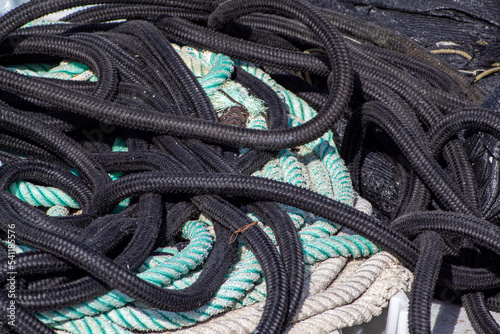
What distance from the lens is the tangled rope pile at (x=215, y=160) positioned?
1.25m

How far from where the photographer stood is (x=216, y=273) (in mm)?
1306

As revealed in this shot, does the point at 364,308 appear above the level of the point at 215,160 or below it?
below

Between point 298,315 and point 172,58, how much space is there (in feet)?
3.04

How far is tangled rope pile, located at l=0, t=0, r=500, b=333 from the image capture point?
125 cm

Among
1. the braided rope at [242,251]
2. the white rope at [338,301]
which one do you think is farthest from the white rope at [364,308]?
the braided rope at [242,251]

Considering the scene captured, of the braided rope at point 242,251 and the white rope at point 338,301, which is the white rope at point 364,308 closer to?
the white rope at point 338,301

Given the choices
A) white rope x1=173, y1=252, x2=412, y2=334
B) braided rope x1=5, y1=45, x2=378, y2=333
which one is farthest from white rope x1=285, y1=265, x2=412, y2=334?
braided rope x1=5, y1=45, x2=378, y2=333

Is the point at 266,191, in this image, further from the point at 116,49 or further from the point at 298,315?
the point at 116,49

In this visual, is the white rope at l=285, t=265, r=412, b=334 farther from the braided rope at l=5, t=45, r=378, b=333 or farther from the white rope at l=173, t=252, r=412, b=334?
the braided rope at l=5, t=45, r=378, b=333

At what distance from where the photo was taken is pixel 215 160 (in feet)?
5.01

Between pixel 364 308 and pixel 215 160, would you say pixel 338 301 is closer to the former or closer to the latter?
pixel 364 308

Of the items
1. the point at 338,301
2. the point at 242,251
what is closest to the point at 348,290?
the point at 338,301

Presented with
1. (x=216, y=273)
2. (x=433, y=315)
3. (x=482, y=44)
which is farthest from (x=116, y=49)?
(x=482, y=44)

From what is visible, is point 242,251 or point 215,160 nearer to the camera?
point 242,251
